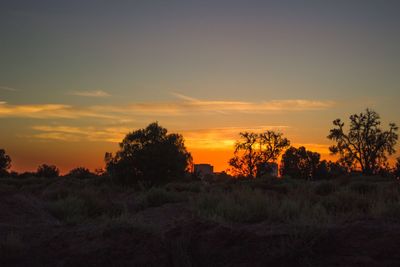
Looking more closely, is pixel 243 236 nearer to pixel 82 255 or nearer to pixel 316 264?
pixel 316 264

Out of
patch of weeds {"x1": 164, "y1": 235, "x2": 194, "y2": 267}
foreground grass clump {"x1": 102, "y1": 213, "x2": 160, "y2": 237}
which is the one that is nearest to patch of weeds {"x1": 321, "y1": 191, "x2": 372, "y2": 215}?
foreground grass clump {"x1": 102, "y1": 213, "x2": 160, "y2": 237}

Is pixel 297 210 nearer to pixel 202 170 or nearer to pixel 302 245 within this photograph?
pixel 302 245

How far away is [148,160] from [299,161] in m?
38.2

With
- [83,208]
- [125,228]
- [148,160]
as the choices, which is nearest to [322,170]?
[148,160]

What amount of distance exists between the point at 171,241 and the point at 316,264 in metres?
3.00

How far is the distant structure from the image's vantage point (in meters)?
71.6

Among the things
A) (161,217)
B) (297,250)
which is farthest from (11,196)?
(297,250)

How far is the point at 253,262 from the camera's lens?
28.5 feet

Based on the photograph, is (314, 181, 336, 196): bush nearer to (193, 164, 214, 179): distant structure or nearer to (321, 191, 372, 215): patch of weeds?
(321, 191, 372, 215): patch of weeds

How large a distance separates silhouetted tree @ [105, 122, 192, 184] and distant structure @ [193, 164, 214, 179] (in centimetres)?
1965

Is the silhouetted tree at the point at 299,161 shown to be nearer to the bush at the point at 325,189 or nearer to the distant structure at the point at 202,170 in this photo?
the distant structure at the point at 202,170

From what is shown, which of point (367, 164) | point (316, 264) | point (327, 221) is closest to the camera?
point (316, 264)

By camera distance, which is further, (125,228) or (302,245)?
(125,228)

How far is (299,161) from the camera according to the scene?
80.2m
